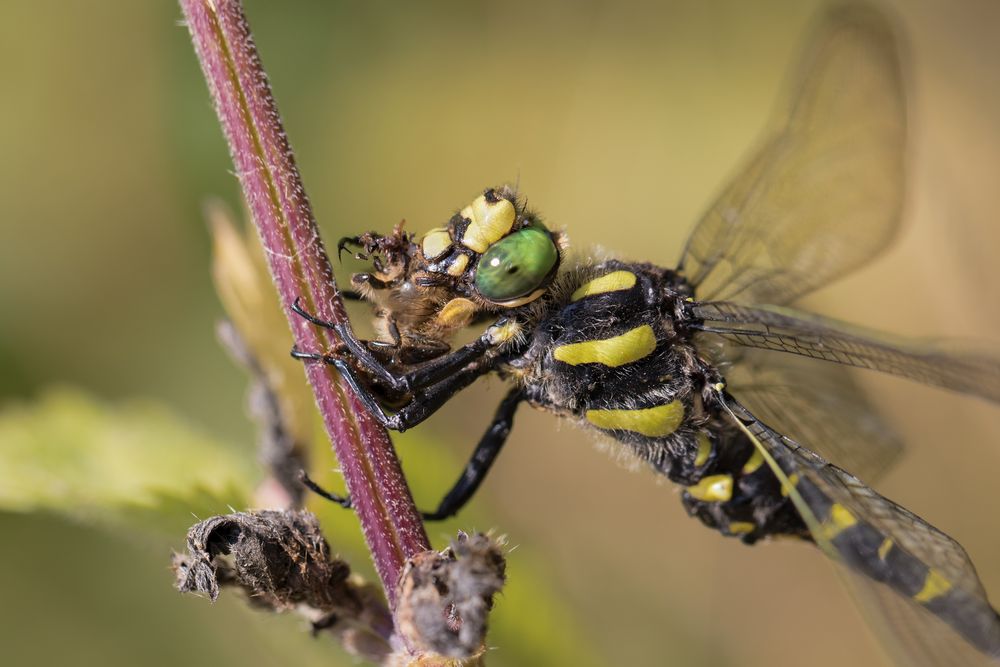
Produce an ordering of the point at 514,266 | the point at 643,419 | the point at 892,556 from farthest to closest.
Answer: the point at 643,419, the point at 892,556, the point at 514,266

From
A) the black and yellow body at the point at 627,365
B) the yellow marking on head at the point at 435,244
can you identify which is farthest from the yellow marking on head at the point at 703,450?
the yellow marking on head at the point at 435,244

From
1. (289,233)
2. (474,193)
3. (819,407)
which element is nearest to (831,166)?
(819,407)

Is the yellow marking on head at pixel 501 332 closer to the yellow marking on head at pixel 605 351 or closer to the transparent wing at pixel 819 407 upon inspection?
the yellow marking on head at pixel 605 351

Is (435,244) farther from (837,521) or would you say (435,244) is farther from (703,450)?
A: (837,521)

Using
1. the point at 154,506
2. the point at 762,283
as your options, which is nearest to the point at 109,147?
the point at 154,506

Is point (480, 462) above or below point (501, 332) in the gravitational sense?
below

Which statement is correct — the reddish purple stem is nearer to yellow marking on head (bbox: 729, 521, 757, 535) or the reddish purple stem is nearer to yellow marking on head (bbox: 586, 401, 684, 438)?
yellow marking on head (bbox: 586, 401, 684, 438)

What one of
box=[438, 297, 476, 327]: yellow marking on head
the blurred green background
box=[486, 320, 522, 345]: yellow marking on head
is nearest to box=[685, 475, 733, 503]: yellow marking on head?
box=[486, 320, 522, 345]: yellow marking on head

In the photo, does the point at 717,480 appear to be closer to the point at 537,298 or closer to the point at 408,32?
the point at 537,298
